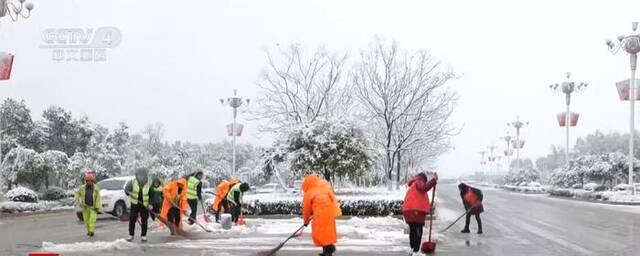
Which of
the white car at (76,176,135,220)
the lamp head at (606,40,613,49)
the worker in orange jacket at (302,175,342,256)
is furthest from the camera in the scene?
the lamp head at (606,40,613,49)

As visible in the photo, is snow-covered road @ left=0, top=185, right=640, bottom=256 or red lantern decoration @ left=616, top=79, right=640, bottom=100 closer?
snow-covered road @ left=0, top=185, right=640, bottom=256

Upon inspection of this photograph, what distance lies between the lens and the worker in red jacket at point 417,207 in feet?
36.6

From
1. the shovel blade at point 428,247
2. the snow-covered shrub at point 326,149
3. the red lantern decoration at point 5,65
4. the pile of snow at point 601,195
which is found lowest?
the pile of snow at point 601,195

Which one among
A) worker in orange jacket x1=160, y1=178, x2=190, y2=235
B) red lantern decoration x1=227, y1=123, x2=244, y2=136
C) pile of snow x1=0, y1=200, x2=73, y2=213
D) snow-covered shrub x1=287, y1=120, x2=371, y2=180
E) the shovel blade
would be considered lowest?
pile of snow x1=0, y1=200, x2=73, y2=213

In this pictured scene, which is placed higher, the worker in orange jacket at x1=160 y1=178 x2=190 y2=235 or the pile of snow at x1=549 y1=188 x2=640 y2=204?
the worker in orange jacket at x1=160 y1=178 x2=190 y2=235

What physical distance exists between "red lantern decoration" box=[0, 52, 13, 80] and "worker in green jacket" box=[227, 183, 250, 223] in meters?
8.22

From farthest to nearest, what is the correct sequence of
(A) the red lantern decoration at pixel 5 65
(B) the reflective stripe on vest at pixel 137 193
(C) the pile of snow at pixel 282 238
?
(A) the red lantern decoration at pixel 5 65, (B) the reflective stripe on vest at pixel 137 193, (C) the pile of snow at pixel 282 238

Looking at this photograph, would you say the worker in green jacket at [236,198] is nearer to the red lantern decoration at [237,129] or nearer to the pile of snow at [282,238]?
the pile of snow at [282,238]

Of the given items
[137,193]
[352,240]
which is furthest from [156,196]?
[352,240]

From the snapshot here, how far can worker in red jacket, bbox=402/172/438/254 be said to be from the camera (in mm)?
11141

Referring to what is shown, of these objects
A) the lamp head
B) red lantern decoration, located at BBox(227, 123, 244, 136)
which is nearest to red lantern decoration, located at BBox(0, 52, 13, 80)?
red lantern decoration, located at BBox(227, 123, 244, 136)

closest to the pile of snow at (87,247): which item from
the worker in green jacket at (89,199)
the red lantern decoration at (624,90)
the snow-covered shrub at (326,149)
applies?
the worker in green jacket at (89,199)

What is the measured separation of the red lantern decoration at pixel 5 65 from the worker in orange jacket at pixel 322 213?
1453cm

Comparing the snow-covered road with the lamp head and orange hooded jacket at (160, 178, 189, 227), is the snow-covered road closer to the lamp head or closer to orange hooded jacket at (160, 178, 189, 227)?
orange hooded jacket at (160, 178, 189, 227)
